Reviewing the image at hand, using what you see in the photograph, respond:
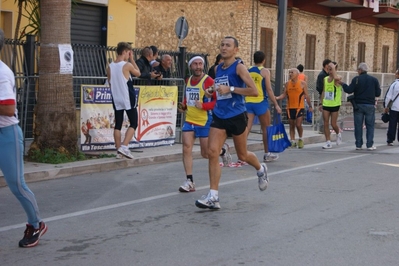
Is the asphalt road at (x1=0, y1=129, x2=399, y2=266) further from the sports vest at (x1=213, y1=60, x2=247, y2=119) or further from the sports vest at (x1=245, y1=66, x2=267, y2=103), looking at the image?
the sports vest at (x1=245, y1=66, x2=267, y2=103)

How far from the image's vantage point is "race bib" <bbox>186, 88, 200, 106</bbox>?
10.5m

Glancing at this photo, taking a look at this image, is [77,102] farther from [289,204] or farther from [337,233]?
[337,233]

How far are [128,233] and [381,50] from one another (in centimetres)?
3163

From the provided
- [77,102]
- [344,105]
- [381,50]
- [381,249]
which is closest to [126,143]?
[77,102]

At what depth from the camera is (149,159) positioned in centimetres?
1362

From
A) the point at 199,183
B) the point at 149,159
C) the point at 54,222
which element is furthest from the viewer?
the point at 149,159

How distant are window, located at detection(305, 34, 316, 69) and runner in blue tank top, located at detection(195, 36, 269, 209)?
21.5 m

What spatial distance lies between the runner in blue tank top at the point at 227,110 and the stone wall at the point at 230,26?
671 inches

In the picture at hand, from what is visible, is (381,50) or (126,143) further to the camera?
(381,50)

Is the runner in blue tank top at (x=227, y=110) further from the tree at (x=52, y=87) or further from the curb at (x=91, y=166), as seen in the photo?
the tree at (x=52, y=87)

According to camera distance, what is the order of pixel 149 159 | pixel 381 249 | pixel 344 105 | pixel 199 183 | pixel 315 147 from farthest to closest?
pixel 344 105 < pixel 315 147 < pixel 149 159 < pixel 199 183 < pixel 381 249

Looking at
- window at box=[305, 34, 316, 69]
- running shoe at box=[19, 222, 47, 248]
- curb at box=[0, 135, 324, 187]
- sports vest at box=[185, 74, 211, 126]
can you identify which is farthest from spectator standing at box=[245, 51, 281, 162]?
window at box=[305, 34, 316, 69]

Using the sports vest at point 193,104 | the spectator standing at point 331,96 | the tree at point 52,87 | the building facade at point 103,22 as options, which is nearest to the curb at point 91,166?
the tree at point 52,87

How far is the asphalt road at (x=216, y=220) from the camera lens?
679cm
